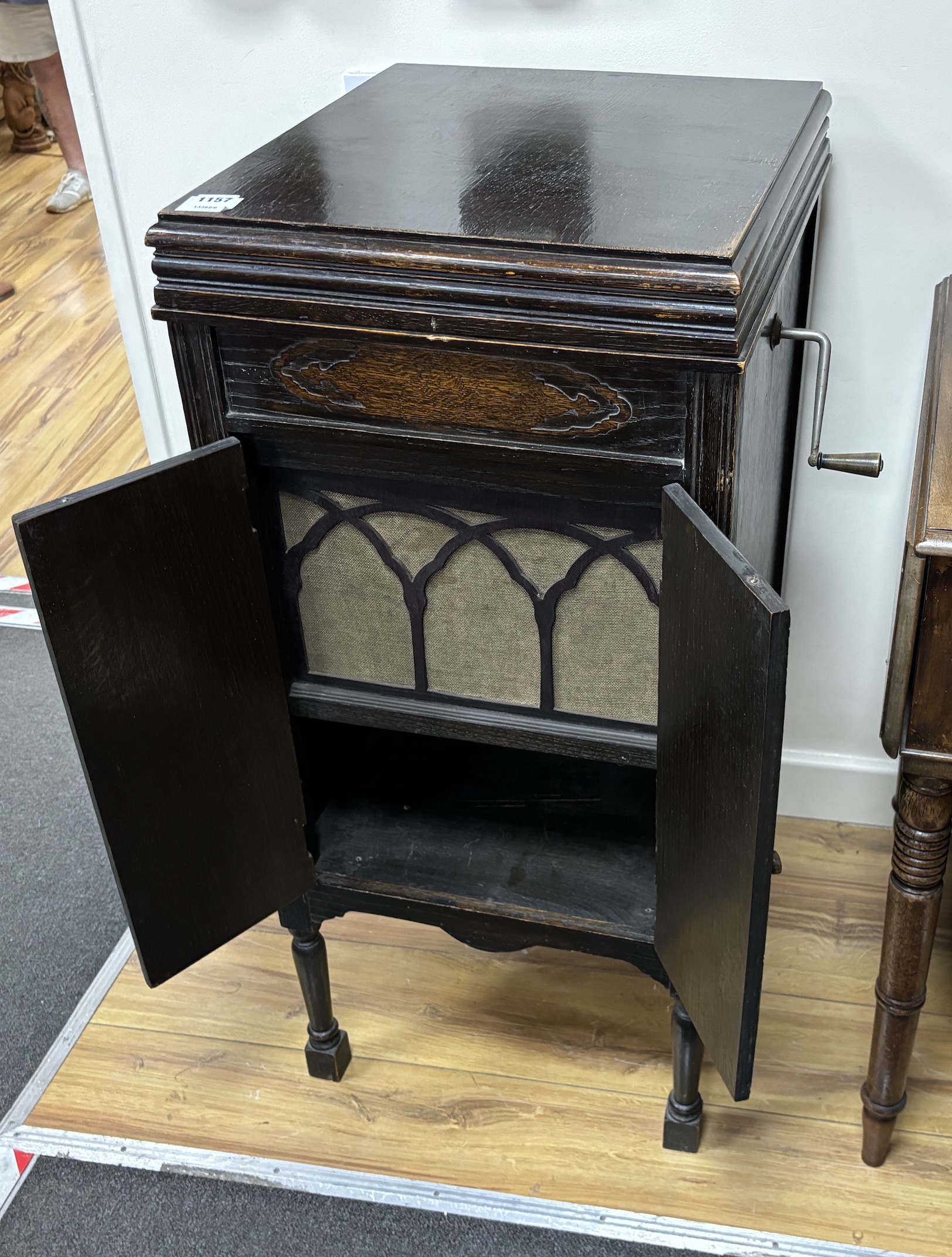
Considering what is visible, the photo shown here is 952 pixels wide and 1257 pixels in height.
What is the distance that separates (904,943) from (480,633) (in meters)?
0.48

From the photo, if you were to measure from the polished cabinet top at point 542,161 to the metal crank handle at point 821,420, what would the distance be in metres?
0.12

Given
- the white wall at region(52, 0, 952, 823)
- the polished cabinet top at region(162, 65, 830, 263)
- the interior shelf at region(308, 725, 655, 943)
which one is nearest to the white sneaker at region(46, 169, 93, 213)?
the white wall at region(52, 0, 952, 823)

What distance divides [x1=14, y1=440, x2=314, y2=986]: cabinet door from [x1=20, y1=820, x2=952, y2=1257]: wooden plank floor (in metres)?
0.30

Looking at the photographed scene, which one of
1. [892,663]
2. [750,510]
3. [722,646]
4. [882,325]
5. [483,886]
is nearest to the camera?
[722,646]

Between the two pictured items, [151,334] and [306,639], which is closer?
[306,639]

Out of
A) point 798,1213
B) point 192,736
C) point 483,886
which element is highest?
point 192,736

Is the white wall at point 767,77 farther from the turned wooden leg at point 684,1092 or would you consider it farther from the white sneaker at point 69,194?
the white sneaker at point 69,194

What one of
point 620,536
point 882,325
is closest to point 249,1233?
point 620,536

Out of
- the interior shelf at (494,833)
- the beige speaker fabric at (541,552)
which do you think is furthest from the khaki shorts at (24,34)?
the beige speaker fabric at (541,552)

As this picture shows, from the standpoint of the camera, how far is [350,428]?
0.99m

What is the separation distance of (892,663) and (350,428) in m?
0.46

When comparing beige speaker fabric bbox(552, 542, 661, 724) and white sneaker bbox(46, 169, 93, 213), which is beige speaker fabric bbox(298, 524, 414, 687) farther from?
white sneaker bbox(46, 169, 93, 213)

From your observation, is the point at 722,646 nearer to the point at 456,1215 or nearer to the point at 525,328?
the point at 525,328

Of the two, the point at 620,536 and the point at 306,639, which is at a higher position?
the point at 620,536
